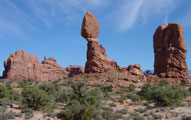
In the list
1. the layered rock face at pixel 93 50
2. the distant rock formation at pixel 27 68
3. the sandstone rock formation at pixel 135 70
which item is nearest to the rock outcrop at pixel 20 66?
the distant rock formation at pixel 27 68

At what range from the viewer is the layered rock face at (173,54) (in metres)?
41.9

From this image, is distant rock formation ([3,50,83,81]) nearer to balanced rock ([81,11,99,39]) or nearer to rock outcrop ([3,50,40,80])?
rock outcrop ([3,50,40,80])

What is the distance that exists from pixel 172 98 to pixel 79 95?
7.92 metres

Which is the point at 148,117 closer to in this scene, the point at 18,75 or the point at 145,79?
the point at 145,79

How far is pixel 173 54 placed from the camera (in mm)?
42719

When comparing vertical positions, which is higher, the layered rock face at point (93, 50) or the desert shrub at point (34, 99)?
the layered rock face at point (93, 50)

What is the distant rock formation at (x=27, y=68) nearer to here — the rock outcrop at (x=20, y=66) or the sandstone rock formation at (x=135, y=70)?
the rock outcrop at (x=20, y=66)

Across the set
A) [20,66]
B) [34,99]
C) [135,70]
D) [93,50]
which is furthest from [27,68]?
[34,99]

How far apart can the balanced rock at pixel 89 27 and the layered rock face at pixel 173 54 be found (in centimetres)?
1345

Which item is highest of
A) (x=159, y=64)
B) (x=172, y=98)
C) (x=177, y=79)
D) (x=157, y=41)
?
(x=157, y=41)

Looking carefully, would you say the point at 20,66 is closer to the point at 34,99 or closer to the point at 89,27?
the point at 89,27

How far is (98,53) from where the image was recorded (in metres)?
42.0

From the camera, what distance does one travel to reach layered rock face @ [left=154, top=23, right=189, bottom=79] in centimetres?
4191

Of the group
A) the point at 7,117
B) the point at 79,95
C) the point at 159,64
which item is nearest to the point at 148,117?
the point at 79,95
